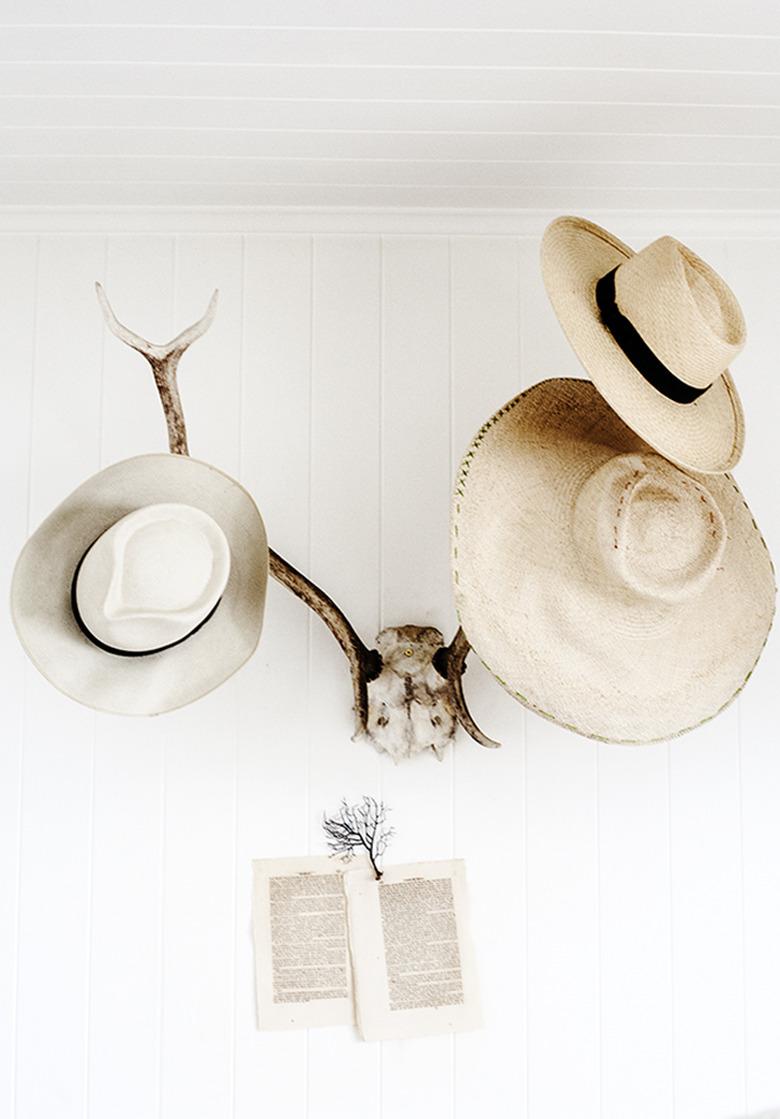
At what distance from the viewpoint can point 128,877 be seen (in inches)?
65.0

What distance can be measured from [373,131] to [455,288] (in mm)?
366

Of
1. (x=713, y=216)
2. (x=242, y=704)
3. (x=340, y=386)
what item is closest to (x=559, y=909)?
(x=242, y=704)

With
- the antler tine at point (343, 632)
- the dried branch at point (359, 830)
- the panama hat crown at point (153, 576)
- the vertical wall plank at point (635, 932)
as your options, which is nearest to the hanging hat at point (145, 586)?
the panama hat crown at point (153, 576)

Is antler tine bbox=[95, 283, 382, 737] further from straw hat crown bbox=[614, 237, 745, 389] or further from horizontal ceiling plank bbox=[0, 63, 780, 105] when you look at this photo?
straw hat crown bbox=[614, 237, 745, 389]

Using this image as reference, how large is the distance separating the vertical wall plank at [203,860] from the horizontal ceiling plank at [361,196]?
22cm

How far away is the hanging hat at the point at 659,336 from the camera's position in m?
1.25

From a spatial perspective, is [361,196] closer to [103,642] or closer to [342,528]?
[342,528]

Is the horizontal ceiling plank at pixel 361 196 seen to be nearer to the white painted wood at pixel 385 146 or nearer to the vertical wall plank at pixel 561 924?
the white painted wood at pixel 385 146

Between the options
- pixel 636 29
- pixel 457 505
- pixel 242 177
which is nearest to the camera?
pixel 636 29

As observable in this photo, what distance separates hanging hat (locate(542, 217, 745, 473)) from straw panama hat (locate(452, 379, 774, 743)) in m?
0.07

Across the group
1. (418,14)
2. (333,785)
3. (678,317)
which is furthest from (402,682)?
(418,14)

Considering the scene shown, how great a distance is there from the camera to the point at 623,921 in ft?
5.52

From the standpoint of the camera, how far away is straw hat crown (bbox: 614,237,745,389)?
1.23 meters

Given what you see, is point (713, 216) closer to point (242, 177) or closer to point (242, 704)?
point (242, 177)
